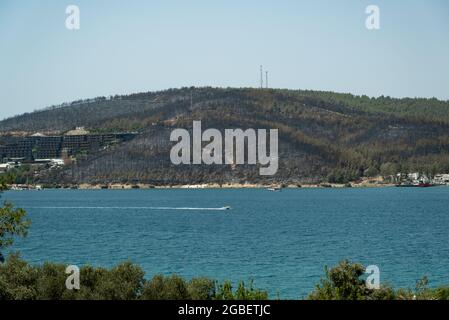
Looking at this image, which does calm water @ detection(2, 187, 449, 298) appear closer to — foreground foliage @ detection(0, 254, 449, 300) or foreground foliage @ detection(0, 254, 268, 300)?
foreground foliage @ detection(0, 254, 268, 300)

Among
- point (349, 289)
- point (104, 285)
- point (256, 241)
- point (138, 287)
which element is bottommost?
point (256, 241)

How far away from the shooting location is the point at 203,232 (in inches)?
3009

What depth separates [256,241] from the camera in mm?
66812

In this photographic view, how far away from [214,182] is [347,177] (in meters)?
29.7

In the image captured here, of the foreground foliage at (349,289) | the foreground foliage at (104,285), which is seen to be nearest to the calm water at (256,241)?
the foreground foliage at (104,285)

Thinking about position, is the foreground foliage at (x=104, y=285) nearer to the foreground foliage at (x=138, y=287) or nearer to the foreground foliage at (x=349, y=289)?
the foreground foliage at (x=138, y=287)

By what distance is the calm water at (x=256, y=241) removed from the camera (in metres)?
48.1

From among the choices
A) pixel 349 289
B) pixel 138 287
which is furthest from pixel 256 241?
pixel 349 289

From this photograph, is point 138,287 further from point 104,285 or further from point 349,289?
point 349,289

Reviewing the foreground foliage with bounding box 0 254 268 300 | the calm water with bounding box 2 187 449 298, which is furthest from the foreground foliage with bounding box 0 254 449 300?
the calm water with bounding box 2 187 449 298

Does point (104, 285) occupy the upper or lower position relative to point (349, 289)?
lower
